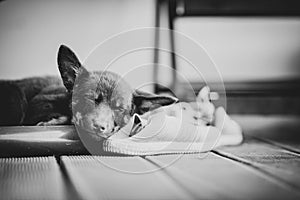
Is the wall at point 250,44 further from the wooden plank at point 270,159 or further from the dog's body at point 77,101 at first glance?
the dog's body at point 77,101

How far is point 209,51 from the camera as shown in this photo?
2.46m

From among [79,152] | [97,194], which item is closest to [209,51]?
[79,152]

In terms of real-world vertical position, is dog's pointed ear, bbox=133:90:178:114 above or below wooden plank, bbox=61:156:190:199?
above

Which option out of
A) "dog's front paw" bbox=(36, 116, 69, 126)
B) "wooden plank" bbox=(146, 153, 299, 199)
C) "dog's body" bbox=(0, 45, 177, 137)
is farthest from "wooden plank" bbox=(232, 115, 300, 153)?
"dog's front paw" bbox=(36, 116, 69, 126)

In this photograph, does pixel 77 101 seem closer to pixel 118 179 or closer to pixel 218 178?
pixel 118 179

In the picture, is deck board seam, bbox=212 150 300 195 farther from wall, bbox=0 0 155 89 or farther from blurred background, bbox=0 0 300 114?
wall, bbox=0 0 155 89

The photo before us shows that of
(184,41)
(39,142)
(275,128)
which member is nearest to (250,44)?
(184,41)

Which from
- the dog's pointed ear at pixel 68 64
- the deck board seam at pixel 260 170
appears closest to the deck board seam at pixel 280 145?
the deck board seam at pixel 260 170

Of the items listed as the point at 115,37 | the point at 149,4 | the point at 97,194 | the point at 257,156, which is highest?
the point at 149,4

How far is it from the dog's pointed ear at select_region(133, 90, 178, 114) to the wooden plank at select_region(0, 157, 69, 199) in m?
0.28

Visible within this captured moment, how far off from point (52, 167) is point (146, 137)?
279 mm

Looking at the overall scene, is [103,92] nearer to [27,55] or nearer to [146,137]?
[146,137]

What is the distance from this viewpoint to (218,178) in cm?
99

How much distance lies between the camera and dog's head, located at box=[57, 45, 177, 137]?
1216mm
